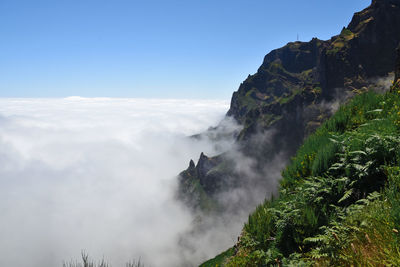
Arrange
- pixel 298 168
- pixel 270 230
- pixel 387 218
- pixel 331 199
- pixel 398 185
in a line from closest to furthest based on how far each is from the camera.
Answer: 1. pixel 387 218
2. pixel 398 185
3. pixel 331 199
4. pixel 270 230
5. pixel 298 168

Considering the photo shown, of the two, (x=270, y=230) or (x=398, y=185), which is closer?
(x=398, y=185)

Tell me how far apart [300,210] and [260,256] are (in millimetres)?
1339

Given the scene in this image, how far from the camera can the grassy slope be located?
3408 millimetres

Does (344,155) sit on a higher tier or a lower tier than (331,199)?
higher

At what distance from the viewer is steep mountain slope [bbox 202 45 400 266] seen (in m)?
→ 3.40

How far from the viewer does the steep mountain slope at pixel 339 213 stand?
11.2ft

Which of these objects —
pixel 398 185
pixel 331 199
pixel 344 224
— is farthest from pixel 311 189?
pixel 398 185

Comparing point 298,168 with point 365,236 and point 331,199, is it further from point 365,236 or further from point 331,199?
point 365,236

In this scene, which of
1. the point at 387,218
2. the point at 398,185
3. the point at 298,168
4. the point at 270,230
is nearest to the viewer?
the point at 387,218

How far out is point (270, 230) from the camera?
5727mm

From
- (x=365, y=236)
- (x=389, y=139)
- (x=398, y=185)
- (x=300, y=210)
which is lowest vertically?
(x=300, y=210)

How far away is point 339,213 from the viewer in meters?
4.53

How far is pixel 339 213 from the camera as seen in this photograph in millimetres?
4531

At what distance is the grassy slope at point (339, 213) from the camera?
3408mm
